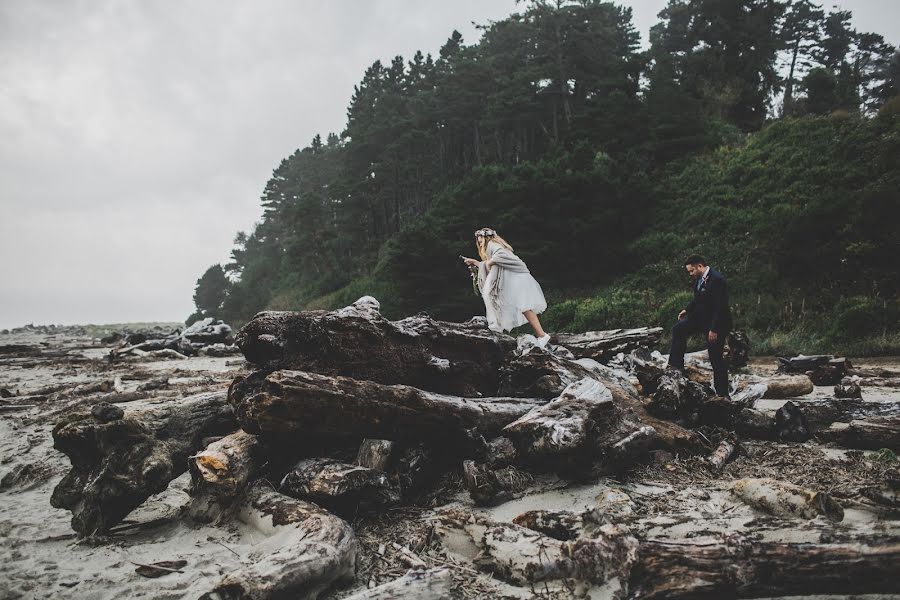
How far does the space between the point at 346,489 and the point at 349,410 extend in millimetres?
533

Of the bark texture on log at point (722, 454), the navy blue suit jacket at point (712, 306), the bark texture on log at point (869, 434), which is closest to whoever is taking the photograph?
the bark texture on log at point (722, 454)

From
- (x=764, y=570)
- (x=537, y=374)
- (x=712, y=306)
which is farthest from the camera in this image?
(x=712, y=306)

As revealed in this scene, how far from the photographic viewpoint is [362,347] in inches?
154

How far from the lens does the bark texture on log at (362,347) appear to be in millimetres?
3781

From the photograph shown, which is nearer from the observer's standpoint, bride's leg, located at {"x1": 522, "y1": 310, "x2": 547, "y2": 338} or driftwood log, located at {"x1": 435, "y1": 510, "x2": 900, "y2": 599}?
driftwood log, located at {"x1": 435, "y1": 510, "x2": 900, "y2": 599}

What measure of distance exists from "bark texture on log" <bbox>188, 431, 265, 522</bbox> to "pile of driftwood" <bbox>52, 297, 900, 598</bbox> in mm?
13

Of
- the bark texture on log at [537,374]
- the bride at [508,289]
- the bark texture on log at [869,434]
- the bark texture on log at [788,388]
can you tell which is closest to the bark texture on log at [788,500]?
the bark texture on log at [869,434]

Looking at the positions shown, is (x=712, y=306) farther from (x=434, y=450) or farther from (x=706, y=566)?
(x=706, y=566)

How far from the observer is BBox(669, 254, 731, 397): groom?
5.28 m

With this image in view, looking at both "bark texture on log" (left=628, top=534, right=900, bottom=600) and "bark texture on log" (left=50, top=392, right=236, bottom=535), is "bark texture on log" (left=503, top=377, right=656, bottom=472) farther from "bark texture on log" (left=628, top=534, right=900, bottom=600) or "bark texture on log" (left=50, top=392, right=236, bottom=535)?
"bark texture on log" (left=50, top=392, right=236, bottom=535)

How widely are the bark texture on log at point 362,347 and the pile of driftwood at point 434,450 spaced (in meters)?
0.02

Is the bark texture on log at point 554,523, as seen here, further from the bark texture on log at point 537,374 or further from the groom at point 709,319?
the groom at point 709,319

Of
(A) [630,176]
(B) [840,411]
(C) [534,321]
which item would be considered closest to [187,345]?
(C) [534,321]

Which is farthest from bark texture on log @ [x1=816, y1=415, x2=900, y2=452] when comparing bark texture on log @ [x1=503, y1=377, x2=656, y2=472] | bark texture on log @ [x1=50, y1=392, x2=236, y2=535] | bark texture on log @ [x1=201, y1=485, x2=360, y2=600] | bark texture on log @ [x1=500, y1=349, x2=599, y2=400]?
bark texture on log @ [x1=50, y1=392, x2=236, y2=535]
